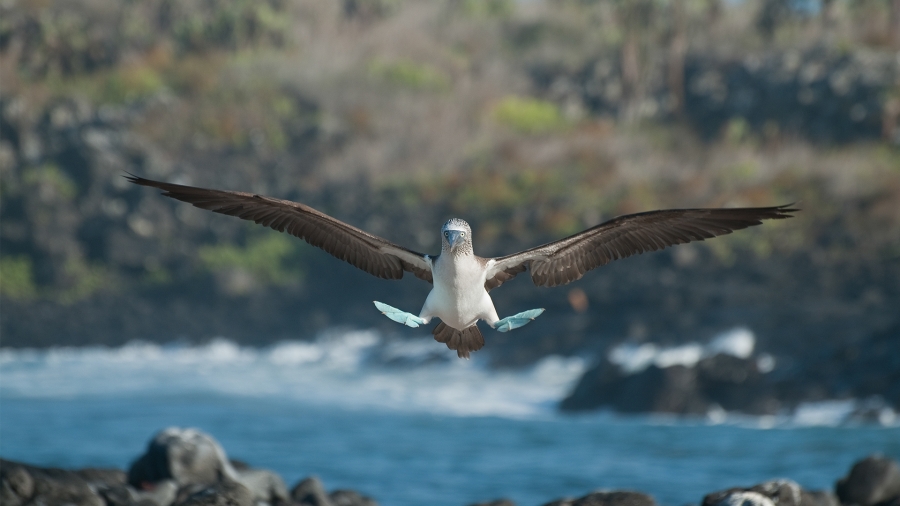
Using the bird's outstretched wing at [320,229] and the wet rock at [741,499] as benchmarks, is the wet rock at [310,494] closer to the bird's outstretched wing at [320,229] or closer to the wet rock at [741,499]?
the wet rock at [741,499]

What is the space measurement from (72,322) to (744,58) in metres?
20.6

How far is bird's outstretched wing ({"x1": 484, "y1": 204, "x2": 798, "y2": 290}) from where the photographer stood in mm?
7422

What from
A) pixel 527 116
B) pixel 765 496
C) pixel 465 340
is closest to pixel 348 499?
pixel 765 496

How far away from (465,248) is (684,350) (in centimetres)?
1694

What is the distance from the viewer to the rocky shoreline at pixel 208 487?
10203mm

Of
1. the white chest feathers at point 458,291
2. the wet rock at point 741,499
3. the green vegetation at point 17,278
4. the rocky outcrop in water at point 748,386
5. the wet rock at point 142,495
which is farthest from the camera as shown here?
the green vegetation at point 17,278

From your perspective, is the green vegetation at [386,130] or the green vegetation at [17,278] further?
the green vegetation at [17,278]

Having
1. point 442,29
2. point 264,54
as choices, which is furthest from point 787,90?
point 264,54

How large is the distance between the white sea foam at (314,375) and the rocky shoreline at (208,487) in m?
9.37

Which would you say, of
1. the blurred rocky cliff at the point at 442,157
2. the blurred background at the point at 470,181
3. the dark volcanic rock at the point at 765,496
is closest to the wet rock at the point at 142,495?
the dark volcanic rock at the point at 765,496

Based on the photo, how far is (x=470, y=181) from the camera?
32.1m

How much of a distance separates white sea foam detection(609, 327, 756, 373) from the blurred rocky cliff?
1.15 feet

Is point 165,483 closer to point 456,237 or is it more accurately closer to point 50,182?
point 456,237

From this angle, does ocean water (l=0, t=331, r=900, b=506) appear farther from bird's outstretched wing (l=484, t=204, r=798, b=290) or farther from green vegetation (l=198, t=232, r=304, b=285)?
bird's outstretched wing (l=484, t=204, r=798, b=290)
